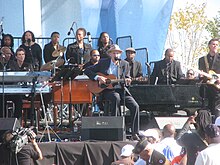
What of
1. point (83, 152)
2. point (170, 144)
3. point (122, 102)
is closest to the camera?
point (170, 144)

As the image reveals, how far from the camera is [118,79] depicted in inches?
454

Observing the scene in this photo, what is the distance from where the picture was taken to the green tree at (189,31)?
38.5 metres

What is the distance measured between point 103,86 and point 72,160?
1.74m

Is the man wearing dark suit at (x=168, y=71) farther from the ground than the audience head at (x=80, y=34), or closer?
closer

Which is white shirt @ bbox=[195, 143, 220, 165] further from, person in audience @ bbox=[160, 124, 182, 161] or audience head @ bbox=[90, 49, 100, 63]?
audience head @ bbox=[90, 49, 100, 63]

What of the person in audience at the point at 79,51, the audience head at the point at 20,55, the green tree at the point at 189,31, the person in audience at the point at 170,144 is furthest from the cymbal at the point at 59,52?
the green tree at the point at 189,31

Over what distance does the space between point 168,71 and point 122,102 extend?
1.69m

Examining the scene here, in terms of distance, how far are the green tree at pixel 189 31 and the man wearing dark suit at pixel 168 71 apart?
24.9 meters

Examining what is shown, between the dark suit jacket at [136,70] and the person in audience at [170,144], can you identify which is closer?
the person in audience at [170,144]

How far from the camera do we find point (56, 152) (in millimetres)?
10742

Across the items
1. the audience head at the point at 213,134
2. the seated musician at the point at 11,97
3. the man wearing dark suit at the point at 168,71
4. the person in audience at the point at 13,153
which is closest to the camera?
the audience head at the point at 213,134

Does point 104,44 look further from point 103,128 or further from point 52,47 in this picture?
point 103,128

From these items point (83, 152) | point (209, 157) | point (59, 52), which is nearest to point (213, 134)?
point (209, 157)

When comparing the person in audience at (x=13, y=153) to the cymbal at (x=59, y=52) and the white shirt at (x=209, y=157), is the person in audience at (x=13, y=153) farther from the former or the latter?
the white shirt at (x=209, y=157)
